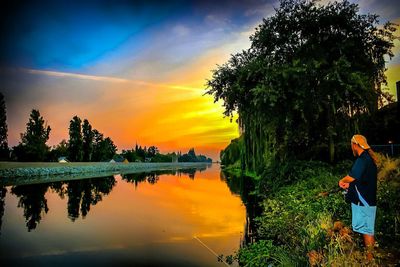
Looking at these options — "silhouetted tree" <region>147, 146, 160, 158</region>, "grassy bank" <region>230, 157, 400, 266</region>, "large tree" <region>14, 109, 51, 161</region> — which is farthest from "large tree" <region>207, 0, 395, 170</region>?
"silhouetted tree" <region>147, 146, 160, 158</region>

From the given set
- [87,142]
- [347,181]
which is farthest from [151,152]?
[347,181]

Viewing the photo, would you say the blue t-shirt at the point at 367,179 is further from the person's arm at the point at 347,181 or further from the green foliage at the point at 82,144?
the green foliage at the point at 82,144

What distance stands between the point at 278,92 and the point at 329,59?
3646 millimetres

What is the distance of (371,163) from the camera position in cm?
609

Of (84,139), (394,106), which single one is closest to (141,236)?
(394,106)

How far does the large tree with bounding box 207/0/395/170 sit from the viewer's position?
53.9 ft

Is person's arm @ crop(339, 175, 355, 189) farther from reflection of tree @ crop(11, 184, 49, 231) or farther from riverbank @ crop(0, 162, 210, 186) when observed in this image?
riverbank @ crop(0, 162, 210, 186)

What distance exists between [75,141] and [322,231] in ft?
265

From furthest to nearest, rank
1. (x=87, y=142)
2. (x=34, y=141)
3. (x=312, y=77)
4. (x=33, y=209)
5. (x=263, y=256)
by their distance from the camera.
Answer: (x=87, y=142)
(x=34, y=141)
(x=33, y=209)
(x=312, y=77)
(x=263, y=256)

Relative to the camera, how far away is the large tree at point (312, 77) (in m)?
16.4

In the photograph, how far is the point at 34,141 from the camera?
64.6 m

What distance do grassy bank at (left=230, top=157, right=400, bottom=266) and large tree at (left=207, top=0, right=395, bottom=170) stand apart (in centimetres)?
392

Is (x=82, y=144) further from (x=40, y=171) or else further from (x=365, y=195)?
(x=365, y=195)

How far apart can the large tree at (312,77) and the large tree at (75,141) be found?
6731 cm
